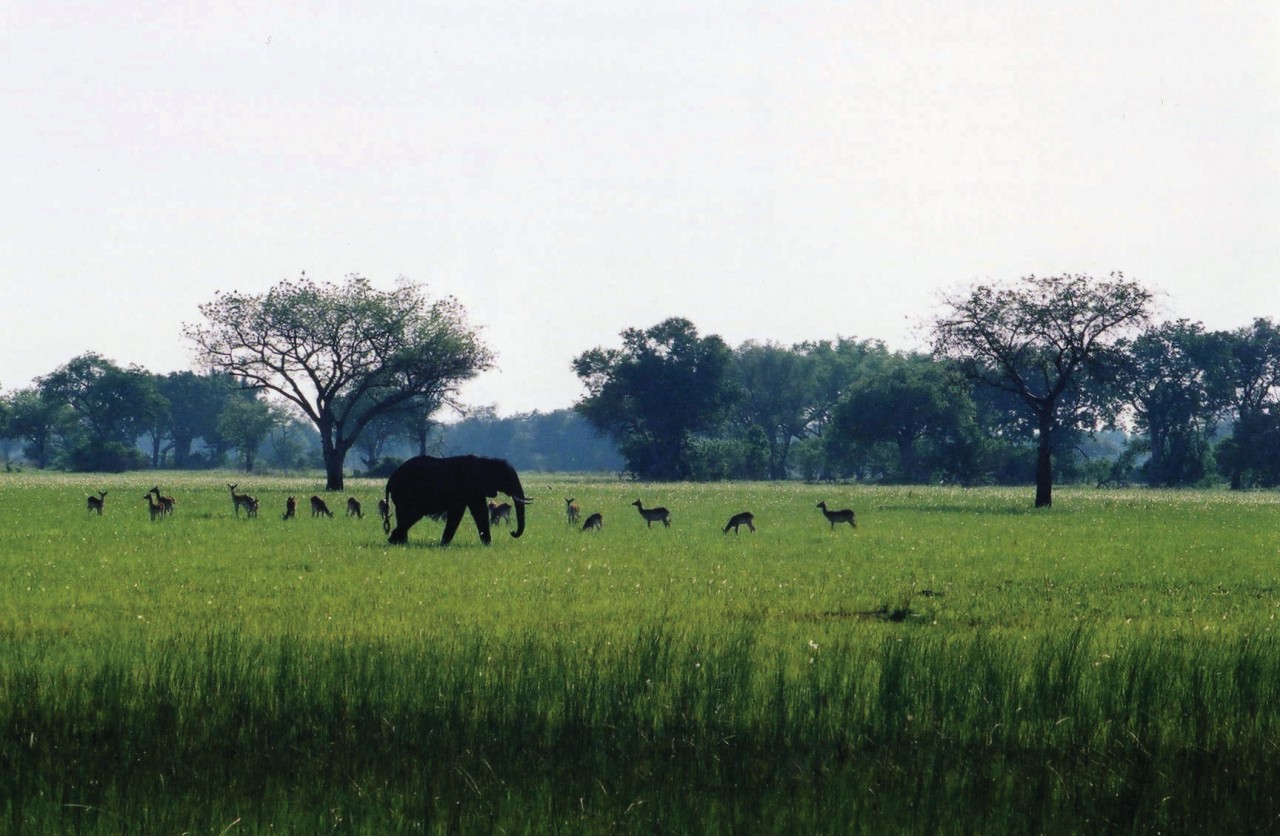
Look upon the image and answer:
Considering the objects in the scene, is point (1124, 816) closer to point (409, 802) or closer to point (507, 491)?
point (409, 802)

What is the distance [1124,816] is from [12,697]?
8910 mm

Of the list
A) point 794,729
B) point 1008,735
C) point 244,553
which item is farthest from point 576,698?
point 244,553

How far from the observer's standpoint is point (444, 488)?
2897 centimetres

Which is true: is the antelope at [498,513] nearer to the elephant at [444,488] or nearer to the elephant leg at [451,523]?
the elephant leg at [451,523]

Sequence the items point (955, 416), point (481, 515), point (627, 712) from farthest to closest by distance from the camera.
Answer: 1. point (955, 416)
2. point (481, 515)
3. point (627, 712)

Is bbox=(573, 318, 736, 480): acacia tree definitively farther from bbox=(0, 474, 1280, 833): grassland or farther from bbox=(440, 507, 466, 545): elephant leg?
bbox=(0, 474, 1280, 833): grassland

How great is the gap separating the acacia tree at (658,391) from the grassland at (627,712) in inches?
3857

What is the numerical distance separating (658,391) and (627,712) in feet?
353

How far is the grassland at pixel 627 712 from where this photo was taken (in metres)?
8.38

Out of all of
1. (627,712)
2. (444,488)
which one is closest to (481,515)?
(444,488)

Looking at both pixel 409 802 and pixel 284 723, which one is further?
pixel 284 723

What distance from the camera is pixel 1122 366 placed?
57000mm

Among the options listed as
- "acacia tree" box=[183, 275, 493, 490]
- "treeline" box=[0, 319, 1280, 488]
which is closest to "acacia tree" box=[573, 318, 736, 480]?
"treeline" box=[0, 319, 1280, 488]

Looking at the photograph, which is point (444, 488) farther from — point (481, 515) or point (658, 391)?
point (658, 391)
